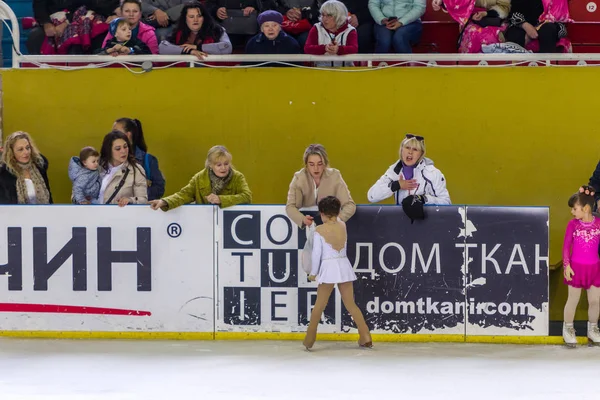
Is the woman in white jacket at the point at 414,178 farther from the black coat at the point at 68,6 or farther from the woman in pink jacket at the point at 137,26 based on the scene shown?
the black coat at the point at 68,6

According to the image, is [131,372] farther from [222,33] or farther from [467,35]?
[467,35]

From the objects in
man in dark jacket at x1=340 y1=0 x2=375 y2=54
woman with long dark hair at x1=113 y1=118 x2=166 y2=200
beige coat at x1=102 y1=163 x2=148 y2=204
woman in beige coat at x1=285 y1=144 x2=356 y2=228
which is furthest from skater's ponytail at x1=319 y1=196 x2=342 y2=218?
man in dark jacket at x1=340 y1=0 x2=375 y2=54

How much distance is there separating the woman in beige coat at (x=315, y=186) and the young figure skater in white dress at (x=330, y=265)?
31 cm

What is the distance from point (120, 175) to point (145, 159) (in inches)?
20.3

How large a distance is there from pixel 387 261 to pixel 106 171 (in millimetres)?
2744

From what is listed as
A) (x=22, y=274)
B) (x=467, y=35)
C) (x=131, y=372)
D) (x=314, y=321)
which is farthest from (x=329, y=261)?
(x=467, y=35)

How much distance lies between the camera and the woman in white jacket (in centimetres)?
982

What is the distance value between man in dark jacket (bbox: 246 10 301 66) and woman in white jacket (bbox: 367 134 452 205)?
7.14 ft

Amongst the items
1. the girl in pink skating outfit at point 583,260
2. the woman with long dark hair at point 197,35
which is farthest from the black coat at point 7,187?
the girl in pink skating outfit at point 583,260

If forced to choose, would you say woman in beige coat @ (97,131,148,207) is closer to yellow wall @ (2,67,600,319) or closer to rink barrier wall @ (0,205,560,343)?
rink barrier wall @ (0,205,560,343)

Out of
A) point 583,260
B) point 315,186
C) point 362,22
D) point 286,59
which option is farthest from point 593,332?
point 362,22

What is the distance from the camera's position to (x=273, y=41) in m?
11.6

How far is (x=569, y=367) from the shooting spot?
8797 millimetres

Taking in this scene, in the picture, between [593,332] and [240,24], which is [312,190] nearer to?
[593,332]
